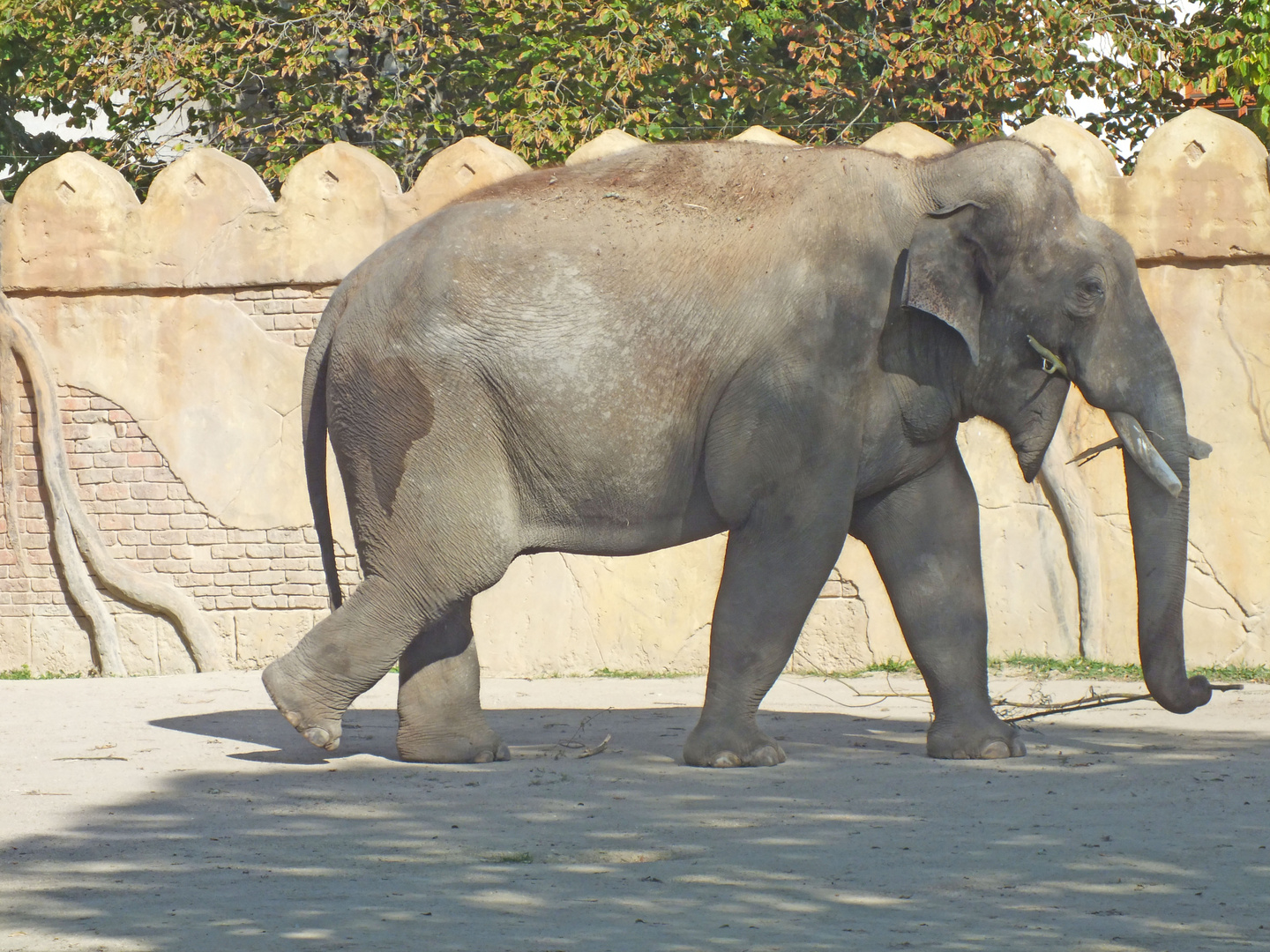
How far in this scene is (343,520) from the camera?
874cm

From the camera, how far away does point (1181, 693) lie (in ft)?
17.5

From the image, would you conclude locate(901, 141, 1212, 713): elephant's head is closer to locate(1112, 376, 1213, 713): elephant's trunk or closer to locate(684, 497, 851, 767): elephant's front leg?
locate(1112, 376, 1213, 713): elephant's trunk

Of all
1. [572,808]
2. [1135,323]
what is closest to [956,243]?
[1135,323]

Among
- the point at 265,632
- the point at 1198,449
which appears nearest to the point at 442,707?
the point at 1198,449

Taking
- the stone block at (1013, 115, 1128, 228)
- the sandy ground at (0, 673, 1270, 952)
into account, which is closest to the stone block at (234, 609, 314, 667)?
the sandy ground at (0, 673, 1270, 952)

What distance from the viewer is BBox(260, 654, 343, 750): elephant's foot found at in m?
5.47

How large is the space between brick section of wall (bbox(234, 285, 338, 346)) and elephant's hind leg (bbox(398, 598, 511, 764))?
3489 mm

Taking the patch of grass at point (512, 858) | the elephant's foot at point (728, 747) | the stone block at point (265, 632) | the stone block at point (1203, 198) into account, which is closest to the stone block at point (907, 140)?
the stone block at point (1203, 198)

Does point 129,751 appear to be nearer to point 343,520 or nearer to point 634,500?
point 634,500

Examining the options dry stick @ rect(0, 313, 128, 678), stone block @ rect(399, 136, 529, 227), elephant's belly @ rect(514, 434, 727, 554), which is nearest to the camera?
elephant's belly @ rect(514, 434, 727, 554)

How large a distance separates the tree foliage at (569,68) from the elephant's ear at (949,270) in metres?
8.10

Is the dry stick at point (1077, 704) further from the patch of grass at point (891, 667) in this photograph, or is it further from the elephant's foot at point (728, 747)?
the patch of grass at point (891, 667)

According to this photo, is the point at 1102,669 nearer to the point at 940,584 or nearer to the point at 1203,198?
the point at 1203,198

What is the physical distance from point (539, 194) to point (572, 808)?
6.46ft
